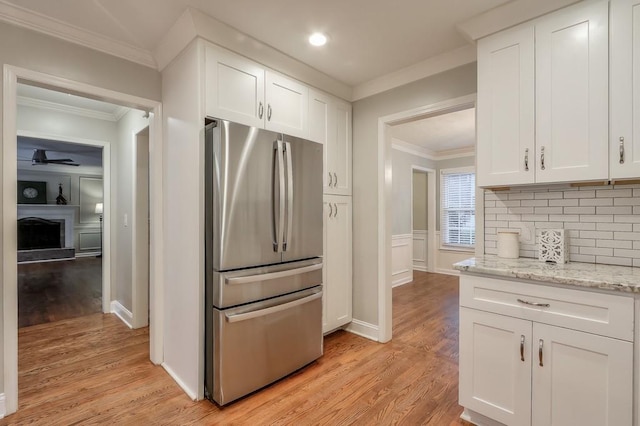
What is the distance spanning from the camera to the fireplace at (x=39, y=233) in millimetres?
8367

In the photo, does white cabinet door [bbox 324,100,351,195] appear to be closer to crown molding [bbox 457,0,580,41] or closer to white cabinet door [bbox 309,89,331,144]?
white cabinet door [bbox 309,89,331,144]

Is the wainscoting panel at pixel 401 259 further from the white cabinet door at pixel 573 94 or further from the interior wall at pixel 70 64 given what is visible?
the interior wall at pixel 70 64

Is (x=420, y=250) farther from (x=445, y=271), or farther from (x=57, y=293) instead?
(x=57, y=293)

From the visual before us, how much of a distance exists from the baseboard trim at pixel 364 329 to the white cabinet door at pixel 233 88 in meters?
2.15

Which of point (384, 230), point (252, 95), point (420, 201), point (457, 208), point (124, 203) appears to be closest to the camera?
point (252, 95)

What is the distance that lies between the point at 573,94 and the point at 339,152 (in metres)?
1.83

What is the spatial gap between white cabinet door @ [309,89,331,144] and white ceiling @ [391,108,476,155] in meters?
1.16

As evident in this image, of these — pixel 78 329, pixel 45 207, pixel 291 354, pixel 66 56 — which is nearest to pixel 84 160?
pixel 45 207

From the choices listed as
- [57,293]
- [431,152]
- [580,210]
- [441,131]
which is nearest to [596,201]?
[580,210]

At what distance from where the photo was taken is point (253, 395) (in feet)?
6.86

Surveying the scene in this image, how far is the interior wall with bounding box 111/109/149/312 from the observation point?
3347 millimetres

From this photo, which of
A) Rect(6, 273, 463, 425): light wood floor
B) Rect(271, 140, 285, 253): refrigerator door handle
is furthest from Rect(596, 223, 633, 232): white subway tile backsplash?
Rect(271, 140, 285, 253): refrigerator door handle

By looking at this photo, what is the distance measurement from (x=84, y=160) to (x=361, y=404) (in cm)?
934

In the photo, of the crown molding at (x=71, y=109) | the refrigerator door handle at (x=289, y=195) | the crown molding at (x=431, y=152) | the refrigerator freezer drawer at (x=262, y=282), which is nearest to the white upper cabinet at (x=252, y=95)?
the refrigerator door handle at (x=289, y=195)
